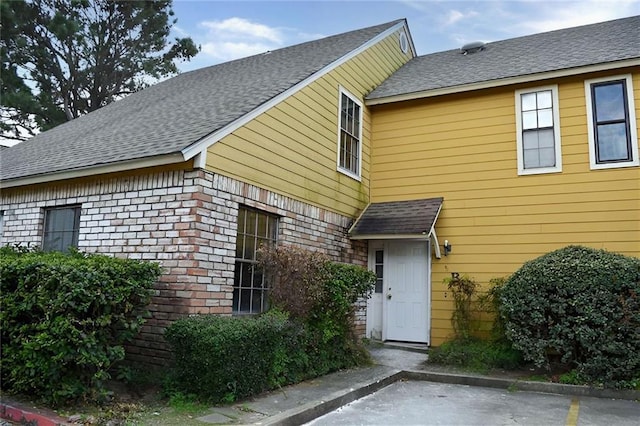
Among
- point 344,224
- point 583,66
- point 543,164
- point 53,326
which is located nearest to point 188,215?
point 53,326

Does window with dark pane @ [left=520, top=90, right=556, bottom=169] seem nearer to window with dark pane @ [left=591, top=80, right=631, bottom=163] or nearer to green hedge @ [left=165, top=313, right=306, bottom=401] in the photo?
window with dark pane @ [left=591, top=80, right=631, bottom=163]

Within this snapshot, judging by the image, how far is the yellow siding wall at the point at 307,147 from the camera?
711cm

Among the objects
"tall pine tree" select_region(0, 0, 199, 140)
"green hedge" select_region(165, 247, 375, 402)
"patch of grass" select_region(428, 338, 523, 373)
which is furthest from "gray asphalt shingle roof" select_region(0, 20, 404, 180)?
"tall pine tree" select_region(0, 0, 199, 140)

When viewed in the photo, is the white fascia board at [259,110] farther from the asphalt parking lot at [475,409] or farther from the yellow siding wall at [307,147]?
the asphalt parking lot at [475,409]

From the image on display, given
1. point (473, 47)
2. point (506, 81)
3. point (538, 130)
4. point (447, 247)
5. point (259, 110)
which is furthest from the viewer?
point (473, 47)

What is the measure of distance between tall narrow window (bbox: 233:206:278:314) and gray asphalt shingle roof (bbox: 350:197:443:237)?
2704 millimetres

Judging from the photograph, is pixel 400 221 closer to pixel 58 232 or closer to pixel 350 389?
pixel 350 389

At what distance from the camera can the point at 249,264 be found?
724cm

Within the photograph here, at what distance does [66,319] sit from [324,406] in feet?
9.25

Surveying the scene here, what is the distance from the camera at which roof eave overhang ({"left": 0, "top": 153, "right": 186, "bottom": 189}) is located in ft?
20.4

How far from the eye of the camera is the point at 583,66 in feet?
28.5

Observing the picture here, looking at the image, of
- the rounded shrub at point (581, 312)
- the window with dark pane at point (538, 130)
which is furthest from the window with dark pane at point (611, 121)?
the rounded shrub at point (581, 312)

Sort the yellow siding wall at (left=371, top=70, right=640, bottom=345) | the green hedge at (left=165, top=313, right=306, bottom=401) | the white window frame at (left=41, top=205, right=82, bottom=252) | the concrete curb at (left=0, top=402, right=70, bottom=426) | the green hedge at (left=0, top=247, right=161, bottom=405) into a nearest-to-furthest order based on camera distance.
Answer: the concrete curb at (left=0, top=402, right=70, bottom=426) < the green hedge at (left=0, top=247, right=161, bottom=405) < the green hedge at (left=165, top=313, right=306, bottom=401) < the white window frame at (left=41, top=205, right=82, bottom=252) < the yellow siding wall at (left=371, top=70, right=640, bottom=345)

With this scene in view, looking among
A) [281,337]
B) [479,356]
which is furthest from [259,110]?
[479,356]
